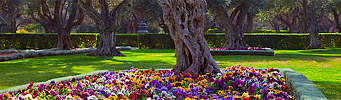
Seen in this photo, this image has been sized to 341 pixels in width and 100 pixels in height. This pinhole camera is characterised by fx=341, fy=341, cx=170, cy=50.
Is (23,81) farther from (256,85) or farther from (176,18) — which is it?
(256,85)

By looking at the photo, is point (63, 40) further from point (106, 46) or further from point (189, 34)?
point (189, 34)

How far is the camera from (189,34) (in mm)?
8156

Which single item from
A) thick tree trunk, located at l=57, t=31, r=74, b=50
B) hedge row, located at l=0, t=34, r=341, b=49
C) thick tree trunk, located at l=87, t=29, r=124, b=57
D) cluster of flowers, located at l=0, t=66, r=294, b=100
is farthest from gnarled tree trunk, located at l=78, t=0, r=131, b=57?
cluster of flowers, located at l=0, t=66, r=294, b=100

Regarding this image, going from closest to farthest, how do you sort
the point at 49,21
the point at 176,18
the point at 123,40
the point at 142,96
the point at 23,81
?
the point at 142,96 → the point at 176,18 → the point at 23,81 → the point at 49,21 → the point at 123,40

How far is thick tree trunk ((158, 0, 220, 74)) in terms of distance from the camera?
26.8 ft

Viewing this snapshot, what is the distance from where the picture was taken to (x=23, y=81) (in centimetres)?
889

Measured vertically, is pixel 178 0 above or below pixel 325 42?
above

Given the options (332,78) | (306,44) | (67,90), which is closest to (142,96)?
(67,90)

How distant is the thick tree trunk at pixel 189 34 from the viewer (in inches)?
321

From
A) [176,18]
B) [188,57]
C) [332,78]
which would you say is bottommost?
[332,78]

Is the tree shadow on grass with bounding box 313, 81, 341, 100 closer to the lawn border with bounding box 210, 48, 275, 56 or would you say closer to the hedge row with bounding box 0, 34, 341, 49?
the lawn border with bounding box 210, 48, 275, 56

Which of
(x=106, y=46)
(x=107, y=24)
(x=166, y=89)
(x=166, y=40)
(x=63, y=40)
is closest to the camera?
(x=166, y=89)

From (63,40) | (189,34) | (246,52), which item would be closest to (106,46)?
(63,40)

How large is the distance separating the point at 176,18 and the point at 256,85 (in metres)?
2.66
